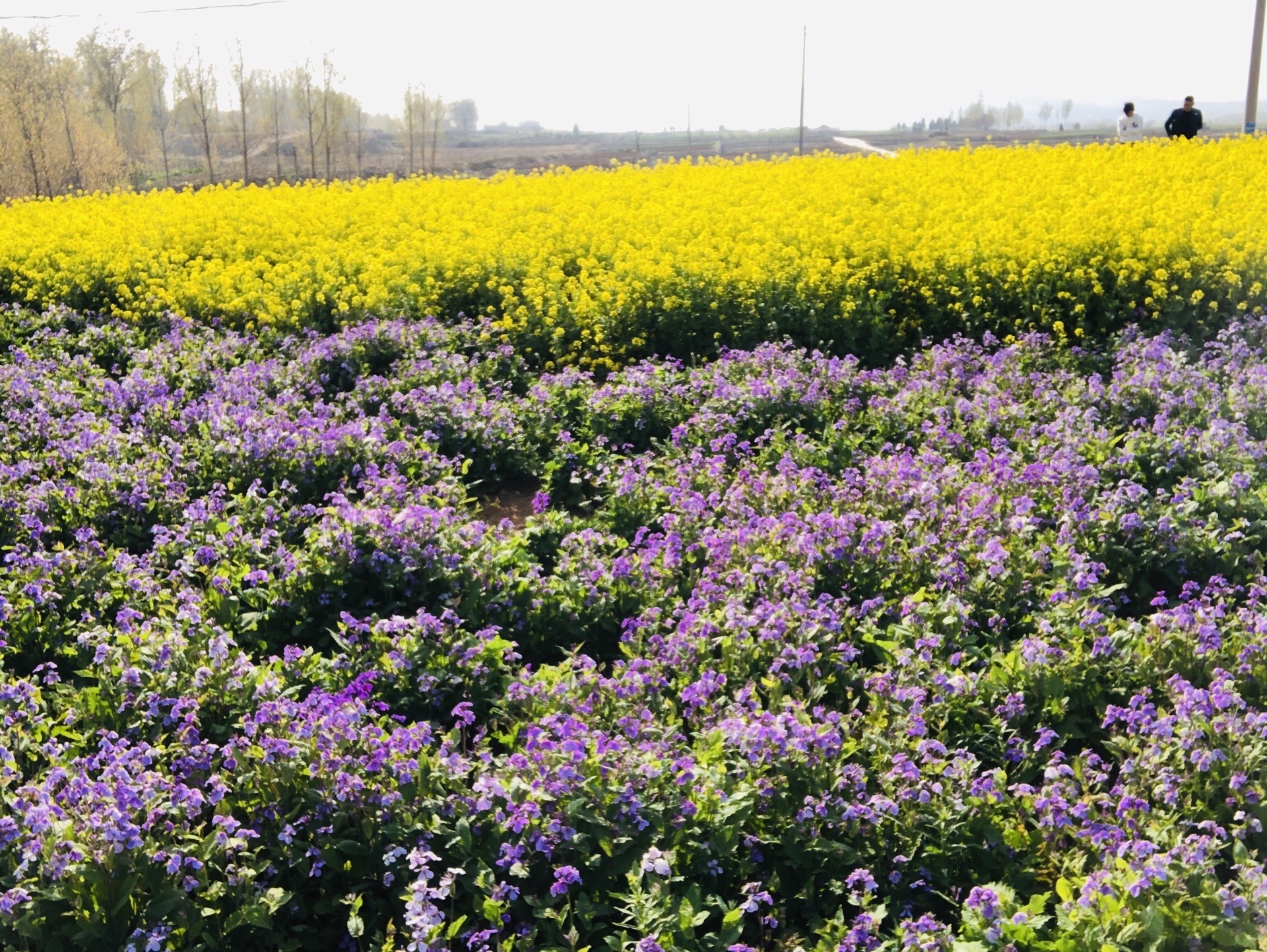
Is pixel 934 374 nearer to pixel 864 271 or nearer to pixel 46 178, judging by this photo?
pixel 864 271

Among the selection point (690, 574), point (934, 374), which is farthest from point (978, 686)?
point (934, 374)

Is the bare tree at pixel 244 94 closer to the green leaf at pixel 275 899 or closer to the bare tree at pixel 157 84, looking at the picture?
the bare tree at pixel 157 84

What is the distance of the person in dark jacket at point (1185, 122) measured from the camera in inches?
783

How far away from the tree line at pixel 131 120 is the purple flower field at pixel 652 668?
2487 centimetres

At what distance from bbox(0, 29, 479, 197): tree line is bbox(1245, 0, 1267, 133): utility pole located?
88.0 feet

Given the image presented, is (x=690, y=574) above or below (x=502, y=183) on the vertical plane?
below

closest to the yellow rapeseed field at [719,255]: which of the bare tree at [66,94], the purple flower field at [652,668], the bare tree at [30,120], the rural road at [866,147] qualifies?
the purple flower field at [652,668]

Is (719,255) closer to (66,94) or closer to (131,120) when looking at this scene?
(66,94)

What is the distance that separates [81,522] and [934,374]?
5206 millimetres

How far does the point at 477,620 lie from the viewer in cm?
478

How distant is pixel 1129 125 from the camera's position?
20578mm

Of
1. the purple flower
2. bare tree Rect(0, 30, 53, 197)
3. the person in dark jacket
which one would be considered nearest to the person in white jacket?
the person in dark jacket

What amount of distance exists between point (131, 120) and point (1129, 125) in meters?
63.0

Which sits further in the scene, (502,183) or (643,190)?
(502,183)
